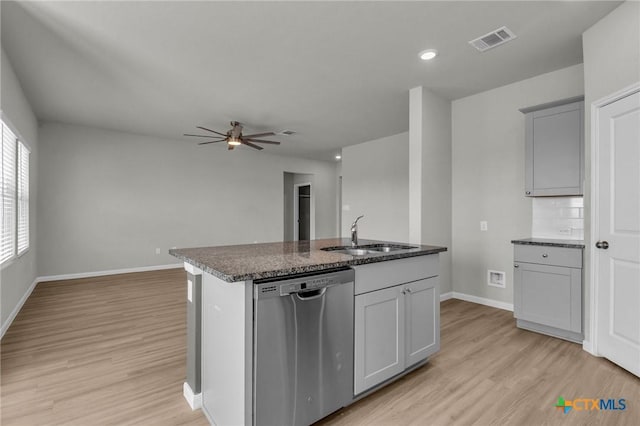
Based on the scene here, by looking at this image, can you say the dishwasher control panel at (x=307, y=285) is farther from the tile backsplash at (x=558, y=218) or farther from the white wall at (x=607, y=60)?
the tile backsplash at (x=558, y=218)

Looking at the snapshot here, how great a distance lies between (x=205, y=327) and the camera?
1.85m

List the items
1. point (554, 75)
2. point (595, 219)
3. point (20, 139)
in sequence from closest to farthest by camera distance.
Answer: point (595, 219), point (554, 75), point (20, 139)

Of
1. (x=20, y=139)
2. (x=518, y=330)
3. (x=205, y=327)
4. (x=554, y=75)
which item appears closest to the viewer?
(x=205, y=327)

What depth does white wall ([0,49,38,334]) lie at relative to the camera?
10.3ft

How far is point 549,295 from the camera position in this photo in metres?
2.99

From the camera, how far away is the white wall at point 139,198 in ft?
18.0

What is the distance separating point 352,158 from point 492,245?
13.2 ft

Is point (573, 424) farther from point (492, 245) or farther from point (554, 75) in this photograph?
point (554, 75)

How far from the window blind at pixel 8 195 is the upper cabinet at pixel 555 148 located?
538cm

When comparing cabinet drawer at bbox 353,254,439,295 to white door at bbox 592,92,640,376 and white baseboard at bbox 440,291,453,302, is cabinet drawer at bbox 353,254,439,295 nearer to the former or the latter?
white door at bbox 592,92,640,376

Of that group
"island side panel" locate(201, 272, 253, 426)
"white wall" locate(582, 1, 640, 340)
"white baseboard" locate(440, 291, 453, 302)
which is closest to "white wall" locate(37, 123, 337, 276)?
"white baseboard" locate(440, 291, 453, 302)

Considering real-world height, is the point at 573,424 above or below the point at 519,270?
below

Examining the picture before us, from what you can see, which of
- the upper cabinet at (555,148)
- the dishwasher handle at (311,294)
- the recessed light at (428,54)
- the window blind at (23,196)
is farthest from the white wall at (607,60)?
the window blind at (23,196)

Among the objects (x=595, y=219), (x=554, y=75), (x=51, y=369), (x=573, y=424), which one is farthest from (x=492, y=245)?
(x=51, y=369)
